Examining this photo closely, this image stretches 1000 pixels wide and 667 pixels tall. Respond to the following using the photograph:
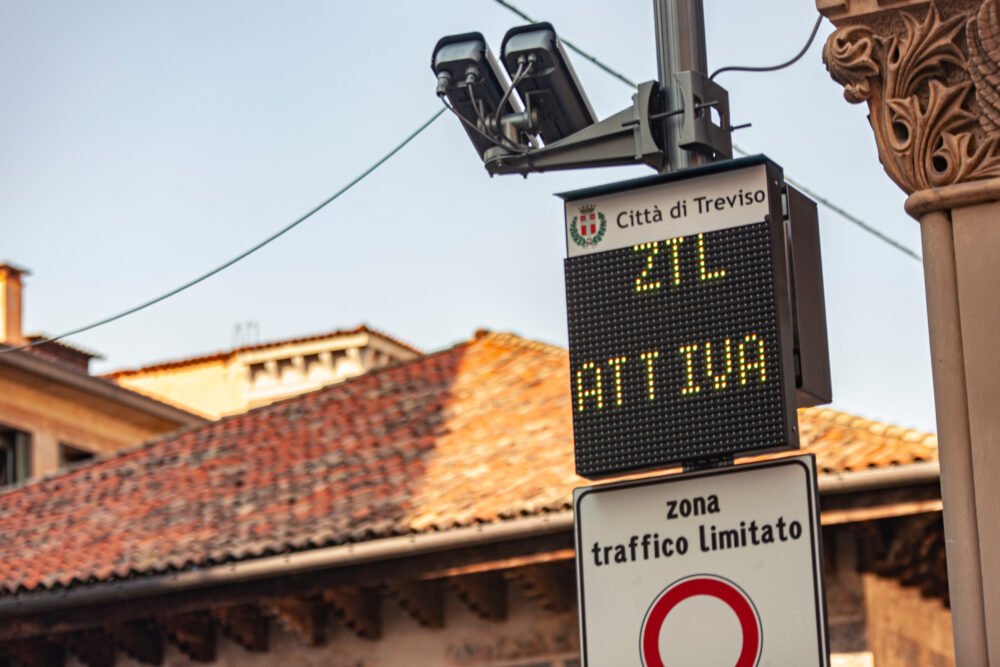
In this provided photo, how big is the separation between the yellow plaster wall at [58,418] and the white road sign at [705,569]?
26130 mm

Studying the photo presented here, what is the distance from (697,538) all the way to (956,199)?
6.04ft

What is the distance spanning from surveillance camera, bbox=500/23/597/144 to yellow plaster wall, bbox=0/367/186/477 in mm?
24343

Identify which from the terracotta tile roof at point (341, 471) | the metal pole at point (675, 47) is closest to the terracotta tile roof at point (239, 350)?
the terracotta tile roof at point (341, 471)

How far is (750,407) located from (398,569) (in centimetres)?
1166

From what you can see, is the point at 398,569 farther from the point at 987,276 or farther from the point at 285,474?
the point at 987,276

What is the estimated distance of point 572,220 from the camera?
7.12 metres

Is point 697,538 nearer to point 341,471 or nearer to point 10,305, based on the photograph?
point 341,471

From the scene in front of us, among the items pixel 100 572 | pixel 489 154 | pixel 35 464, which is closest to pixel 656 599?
pixel 489 154

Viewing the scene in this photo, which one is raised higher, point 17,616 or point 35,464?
point 35,464

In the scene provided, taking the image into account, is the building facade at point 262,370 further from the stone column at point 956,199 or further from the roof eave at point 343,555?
the stone column at point 956,199

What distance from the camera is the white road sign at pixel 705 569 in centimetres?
632

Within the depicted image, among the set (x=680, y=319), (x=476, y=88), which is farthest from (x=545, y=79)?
(x=680, y=319)

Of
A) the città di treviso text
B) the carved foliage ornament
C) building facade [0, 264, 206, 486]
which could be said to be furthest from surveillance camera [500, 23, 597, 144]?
building facade [0, 264, 206, 486]

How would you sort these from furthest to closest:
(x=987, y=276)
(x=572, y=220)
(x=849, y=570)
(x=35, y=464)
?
(x=35, y=464), (x=849, y=570), (x=987, y=276), (x=572, y=220)
